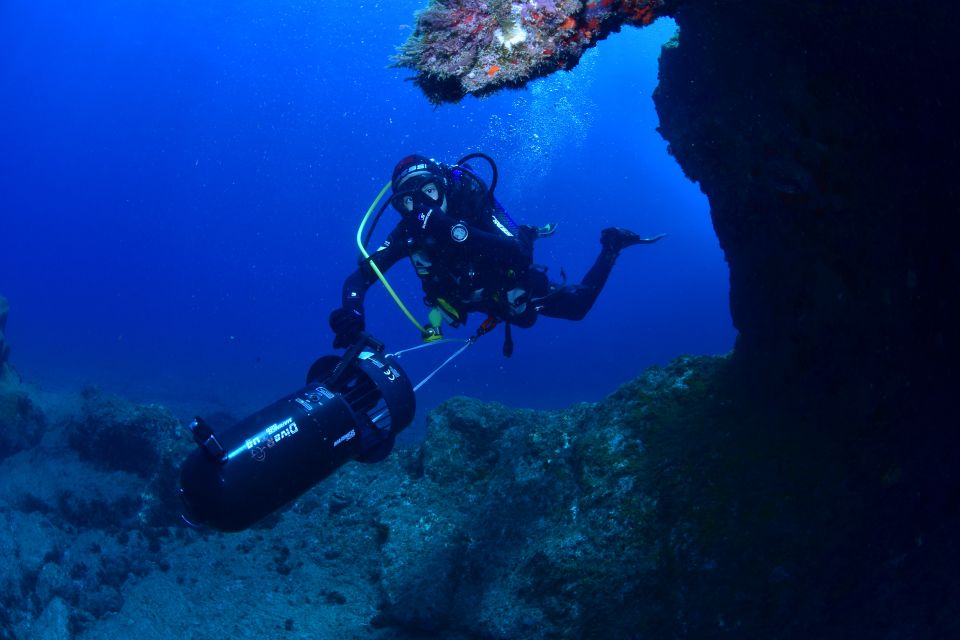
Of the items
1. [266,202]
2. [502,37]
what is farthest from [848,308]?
[266,202]

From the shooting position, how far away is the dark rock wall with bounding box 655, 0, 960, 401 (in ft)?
6.17

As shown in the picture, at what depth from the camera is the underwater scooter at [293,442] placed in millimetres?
2508

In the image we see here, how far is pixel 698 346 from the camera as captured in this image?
43.8m

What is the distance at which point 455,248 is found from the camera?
4832 millimetres

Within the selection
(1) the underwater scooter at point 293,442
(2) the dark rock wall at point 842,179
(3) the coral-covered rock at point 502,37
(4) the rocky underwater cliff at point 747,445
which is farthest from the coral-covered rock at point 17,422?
(2) the dark rock wall at point 842,179

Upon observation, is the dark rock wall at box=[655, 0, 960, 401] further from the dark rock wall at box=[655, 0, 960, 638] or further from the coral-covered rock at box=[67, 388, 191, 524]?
the coral-covered rock at box=[67, 388, 191, 524]

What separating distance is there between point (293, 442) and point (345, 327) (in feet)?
3.15

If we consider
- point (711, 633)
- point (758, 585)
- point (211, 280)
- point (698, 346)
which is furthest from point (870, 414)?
point (211, 280)

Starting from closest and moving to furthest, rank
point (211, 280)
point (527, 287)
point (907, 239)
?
point (907, 239) < point (527, 287) < point (211, 280)

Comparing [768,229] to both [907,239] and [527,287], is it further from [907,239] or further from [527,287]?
[527,287]

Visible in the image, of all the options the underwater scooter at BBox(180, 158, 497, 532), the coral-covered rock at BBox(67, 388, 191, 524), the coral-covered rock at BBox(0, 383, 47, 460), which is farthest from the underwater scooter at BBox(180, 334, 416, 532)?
the coral-covered rock at BBox(0, 383, 47, 460)

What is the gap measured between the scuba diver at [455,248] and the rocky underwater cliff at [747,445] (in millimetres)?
1649

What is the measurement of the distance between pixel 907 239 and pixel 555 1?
1789 millimetres

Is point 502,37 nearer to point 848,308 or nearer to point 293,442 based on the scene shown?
point 848,308
